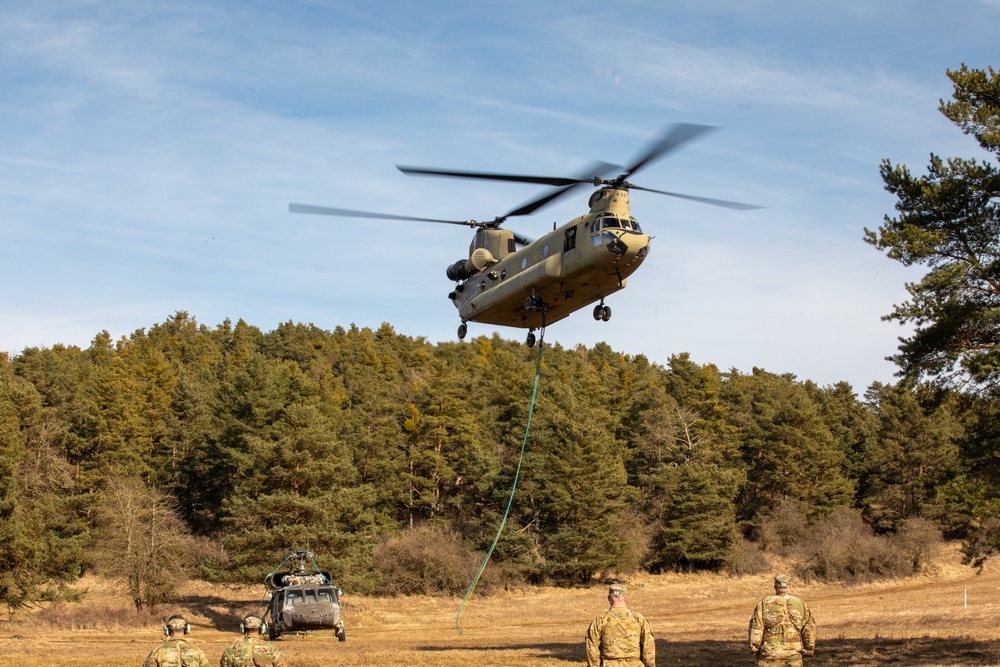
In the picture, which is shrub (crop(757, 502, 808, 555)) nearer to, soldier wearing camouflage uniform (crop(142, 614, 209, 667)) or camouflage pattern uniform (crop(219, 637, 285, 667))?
camouflage pattern uniform (crop(219, 637, 285, 667))

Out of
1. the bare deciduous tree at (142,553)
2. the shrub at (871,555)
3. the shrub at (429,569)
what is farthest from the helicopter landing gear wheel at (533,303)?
the shrub at (871,555)

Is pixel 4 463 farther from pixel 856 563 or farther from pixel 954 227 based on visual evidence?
pixel 856 563

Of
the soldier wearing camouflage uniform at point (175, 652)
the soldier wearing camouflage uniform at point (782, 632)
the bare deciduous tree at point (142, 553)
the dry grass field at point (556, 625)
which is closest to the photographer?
the soldier wearing camouflage uniform at point (175, 652)

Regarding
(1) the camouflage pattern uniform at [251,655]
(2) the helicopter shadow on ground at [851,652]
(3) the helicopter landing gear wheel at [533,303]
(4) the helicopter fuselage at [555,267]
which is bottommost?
(2) the helicopter shadow on ground at [851,652]

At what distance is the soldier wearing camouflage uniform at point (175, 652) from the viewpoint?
9859 millimetres

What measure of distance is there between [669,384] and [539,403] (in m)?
32.2

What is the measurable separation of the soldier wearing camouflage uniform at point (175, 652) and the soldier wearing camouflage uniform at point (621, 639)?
4040 mm

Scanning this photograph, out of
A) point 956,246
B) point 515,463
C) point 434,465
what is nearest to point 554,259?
point 956,246

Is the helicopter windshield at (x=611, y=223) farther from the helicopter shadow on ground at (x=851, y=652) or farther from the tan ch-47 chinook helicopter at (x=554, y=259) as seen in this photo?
the helicopter shadow on ground at (x=851, y=652)

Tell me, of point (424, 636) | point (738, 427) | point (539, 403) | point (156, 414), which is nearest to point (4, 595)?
point (424, 636)

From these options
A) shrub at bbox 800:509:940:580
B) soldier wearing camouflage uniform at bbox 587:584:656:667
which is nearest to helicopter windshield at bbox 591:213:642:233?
soldier wearing camouflage uniform at bbox 587:584:656:667

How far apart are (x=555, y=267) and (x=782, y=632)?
1160 centimetres

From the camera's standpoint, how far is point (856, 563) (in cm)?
5525

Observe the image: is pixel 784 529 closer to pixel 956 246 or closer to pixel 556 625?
pixel 556 625
